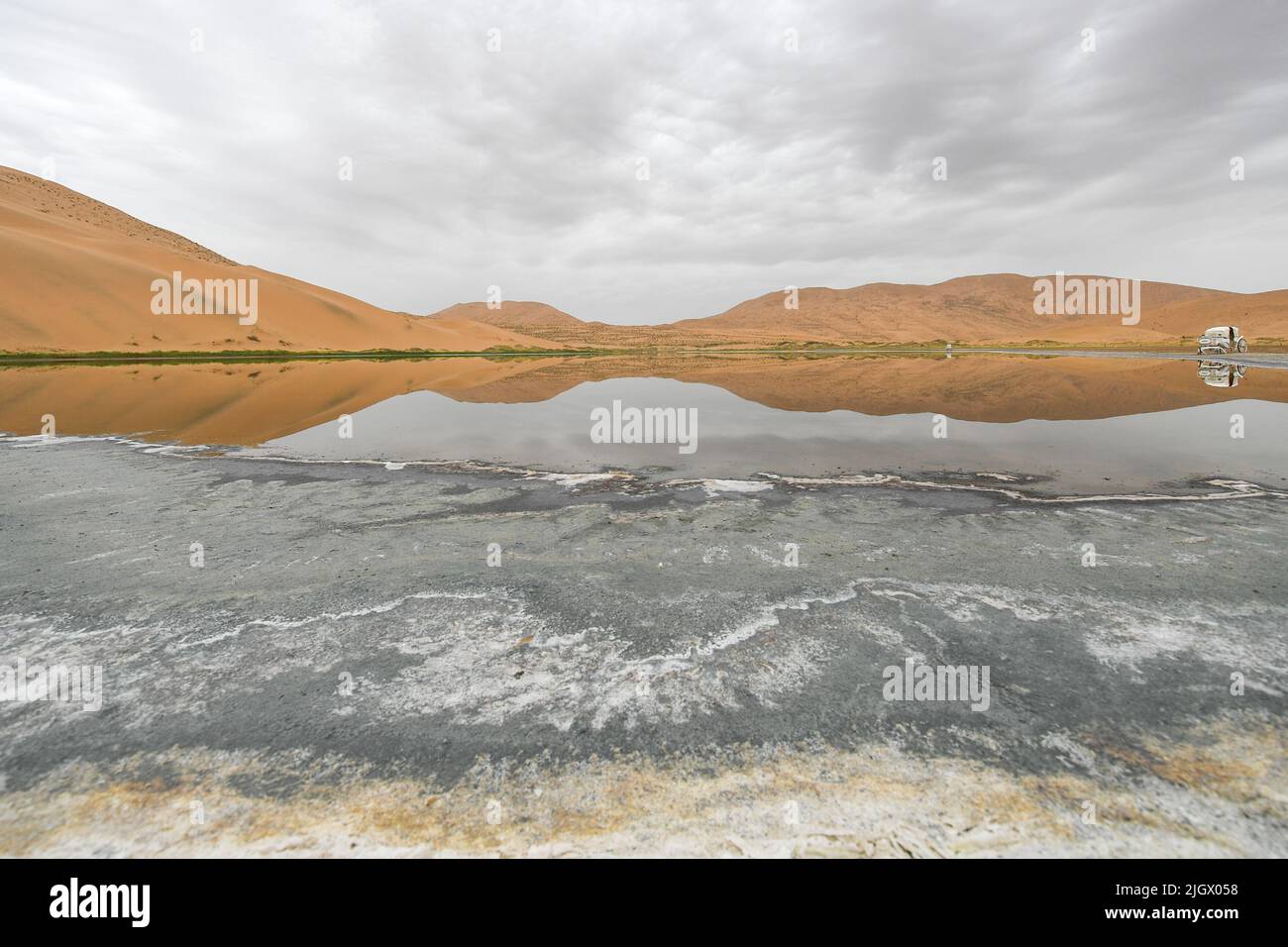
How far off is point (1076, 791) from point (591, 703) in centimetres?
216

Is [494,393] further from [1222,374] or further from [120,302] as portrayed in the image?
[120,302]

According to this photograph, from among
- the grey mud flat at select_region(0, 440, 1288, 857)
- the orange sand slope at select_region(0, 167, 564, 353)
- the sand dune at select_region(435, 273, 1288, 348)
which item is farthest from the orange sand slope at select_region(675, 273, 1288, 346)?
the grey mud flat at select_region(0, 440, 1288, 857)

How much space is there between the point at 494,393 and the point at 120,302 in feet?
172

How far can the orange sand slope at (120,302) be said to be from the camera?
151ft

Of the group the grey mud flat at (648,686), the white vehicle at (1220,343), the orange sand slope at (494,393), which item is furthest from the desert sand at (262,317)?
the grey mud flat at (648,686)

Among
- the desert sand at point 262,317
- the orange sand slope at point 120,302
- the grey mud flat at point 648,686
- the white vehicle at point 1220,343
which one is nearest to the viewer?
the grey mud flat at point 648,686

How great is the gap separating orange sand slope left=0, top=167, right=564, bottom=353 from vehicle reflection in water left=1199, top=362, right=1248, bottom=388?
65.0 metres

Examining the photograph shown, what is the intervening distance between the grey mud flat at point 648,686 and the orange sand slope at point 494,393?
28.7 ft

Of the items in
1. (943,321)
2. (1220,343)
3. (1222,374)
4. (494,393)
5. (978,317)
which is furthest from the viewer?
A: (978,317)

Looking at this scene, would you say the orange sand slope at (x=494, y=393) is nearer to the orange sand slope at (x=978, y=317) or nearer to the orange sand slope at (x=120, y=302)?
the orange sand slope at (x=120, y=302)

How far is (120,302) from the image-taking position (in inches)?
2013

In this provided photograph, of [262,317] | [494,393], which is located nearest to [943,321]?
[262,317]

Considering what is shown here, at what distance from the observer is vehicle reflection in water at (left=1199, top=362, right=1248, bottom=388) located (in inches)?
797

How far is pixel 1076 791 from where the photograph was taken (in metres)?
2.35
